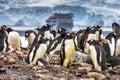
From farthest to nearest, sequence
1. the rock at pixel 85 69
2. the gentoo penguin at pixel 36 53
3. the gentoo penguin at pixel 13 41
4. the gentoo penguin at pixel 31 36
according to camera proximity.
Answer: the gentoo penguin at pixel 31 36
the gentoo penguin at pixel 13 41
the gentoo penguin at pixel 36 53
the rock at pixel 85 69

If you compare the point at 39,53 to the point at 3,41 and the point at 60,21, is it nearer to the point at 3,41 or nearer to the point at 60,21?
the point at 3,41

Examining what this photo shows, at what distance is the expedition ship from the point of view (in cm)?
2330

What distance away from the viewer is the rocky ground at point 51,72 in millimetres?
6209

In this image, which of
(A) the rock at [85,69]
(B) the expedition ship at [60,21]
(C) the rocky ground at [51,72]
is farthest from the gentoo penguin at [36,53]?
(B) the expedition ship at [60,21]

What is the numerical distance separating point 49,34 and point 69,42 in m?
2.90

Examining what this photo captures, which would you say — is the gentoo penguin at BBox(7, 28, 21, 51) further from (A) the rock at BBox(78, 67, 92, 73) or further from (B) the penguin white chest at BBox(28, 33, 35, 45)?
(A) the rock at BBox(78, 67, 92, 73)

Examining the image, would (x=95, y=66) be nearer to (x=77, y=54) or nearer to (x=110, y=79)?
(x=110, y=79)

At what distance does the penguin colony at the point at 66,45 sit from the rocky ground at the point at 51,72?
0.58 feet

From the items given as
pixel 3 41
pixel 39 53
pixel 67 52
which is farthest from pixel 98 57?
pixel 3 41

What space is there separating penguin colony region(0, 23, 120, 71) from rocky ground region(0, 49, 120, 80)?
0.58 feet

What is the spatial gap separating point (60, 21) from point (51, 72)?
17495 mm

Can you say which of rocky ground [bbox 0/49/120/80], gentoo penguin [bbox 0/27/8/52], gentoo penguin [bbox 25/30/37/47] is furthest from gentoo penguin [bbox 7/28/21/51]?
rocky ground [bbox 0/49/120/80]

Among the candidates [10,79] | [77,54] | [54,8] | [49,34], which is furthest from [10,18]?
[10,79]

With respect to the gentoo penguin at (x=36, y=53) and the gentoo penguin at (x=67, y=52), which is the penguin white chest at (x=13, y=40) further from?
the gentoo penguin at (x=67, y=52)
